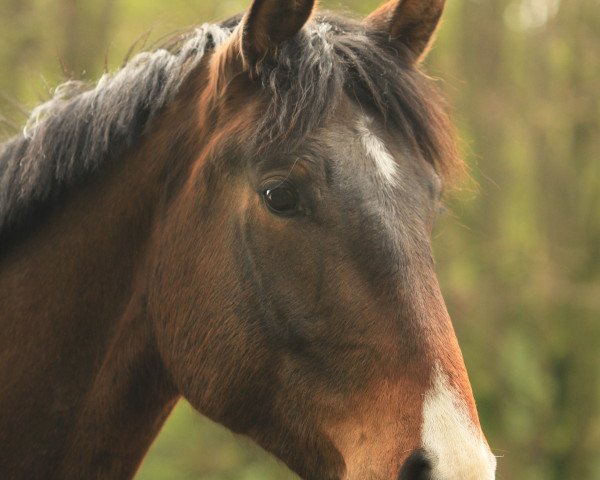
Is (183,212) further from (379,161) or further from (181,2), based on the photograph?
(181,2)

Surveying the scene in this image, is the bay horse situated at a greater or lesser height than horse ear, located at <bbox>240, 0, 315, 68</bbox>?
lesser

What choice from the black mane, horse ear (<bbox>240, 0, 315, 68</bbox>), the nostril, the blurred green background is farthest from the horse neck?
the blurred green background

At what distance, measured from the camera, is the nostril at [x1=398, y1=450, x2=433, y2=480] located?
263 centimetres

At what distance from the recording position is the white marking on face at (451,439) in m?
2.58

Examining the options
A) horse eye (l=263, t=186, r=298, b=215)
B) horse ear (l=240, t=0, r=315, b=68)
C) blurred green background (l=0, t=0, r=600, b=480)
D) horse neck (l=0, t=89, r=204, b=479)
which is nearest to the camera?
horse eye (l=263, t=186, r=298, b=215)

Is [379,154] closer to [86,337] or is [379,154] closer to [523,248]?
[86,337]

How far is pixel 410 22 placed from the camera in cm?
361

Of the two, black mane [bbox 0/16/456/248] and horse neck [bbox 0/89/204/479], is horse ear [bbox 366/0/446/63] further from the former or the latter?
horse neck [bbox 0/89/204/479]

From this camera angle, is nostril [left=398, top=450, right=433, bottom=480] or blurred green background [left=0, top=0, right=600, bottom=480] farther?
blurred green background [left=0, top=0, right=600, bottom=480]

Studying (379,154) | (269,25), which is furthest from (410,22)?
(379,154)

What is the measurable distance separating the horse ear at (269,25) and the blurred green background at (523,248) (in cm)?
975

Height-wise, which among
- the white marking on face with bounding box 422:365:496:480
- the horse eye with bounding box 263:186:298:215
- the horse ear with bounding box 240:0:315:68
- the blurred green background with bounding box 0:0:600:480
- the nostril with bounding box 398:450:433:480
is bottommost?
the nostril with bounding box 398:450:433:480

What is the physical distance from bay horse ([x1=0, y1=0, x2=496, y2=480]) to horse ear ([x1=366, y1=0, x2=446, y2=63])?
11 mm

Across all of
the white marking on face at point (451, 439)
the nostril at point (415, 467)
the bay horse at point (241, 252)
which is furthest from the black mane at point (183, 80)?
the nostril at point (415, 467)
